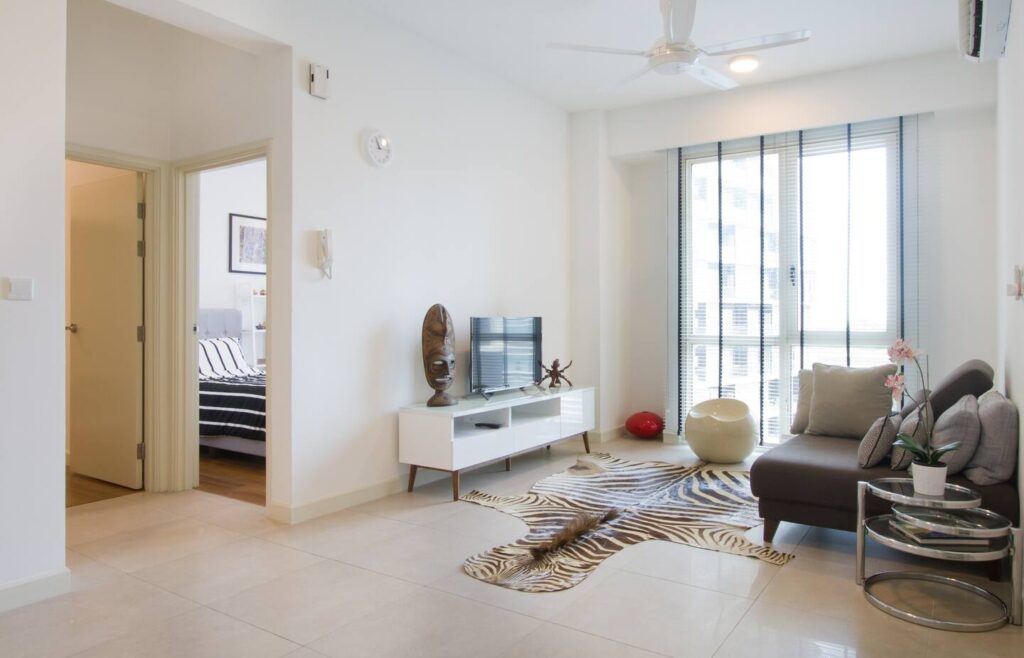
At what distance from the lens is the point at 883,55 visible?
4648mm

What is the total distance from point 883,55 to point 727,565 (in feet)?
12.5

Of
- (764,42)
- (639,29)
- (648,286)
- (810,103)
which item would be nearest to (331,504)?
(764,42)

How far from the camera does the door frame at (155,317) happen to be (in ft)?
13.7

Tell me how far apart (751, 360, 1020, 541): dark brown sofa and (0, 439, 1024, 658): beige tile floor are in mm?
185

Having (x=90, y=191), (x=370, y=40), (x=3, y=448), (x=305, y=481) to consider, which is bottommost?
(x=305, y=481)

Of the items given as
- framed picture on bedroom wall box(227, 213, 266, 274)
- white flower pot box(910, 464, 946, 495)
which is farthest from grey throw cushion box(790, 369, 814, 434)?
framed picture on bedroom wall box(227, 213, 266, 274)

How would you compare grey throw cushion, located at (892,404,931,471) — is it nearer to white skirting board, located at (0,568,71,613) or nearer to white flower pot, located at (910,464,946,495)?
white flower pot, located at (910,464,946,495)

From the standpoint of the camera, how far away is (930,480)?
8.24ft

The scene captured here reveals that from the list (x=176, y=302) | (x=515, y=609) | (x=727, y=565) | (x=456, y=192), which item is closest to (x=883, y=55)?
(x=456, y=192)

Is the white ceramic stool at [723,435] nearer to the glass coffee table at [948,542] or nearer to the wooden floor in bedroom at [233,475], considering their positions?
the glass coffee table at [948,542]

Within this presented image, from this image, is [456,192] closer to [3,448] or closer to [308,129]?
[308,129]

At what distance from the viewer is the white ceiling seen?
390 centimetres

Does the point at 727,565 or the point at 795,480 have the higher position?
the point at 795,480

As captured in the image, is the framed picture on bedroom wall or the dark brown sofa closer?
the dark brown sofa
